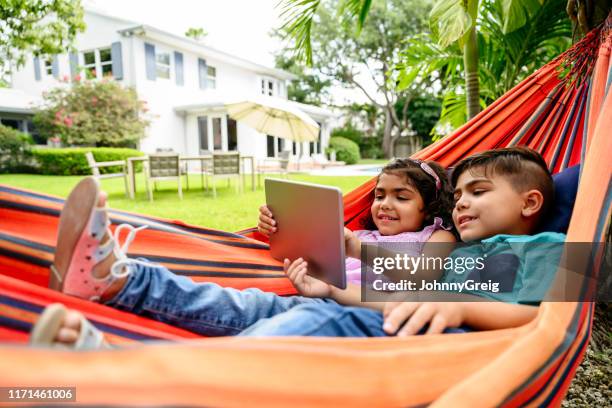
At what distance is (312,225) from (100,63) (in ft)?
44.1

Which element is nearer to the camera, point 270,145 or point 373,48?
point 270,145

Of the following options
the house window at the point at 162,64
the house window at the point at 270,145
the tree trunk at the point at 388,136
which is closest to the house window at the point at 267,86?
the house window at the point at 270,145

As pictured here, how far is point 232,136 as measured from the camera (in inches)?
540

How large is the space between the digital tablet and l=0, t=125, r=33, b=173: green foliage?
40.5 ft

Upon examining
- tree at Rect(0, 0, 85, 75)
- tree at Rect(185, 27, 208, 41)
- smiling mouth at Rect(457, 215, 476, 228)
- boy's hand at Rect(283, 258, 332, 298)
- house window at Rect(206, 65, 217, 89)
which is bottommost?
boy's hand at Rect(283, 258, 332, 298)

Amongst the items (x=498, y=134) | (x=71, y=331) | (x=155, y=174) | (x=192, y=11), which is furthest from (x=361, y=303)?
(x=192, y=11)

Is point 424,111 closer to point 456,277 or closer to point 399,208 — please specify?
point 399,208

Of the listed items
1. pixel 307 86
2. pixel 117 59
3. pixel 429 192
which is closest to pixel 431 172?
pixel 429 192

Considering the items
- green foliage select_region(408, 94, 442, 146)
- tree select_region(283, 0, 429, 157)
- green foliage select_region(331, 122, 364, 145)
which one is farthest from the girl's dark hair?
green foliage select_region(408, 94, 442, 146)

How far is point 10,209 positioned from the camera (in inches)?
45.2

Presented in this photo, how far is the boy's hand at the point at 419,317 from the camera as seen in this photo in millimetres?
896

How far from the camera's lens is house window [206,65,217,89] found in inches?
560

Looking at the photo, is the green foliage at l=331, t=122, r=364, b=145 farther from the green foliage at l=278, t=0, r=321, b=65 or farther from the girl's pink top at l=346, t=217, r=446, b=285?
the girl's pink top at l=346, t=217, r=446, b=285

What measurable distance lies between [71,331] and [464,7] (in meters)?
2.23
